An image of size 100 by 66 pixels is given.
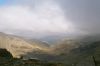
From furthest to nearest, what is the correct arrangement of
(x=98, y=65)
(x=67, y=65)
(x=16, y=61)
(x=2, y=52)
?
(x=2, y=52) < (x=16, y=61) < (x=67, y=65) < (x=98, y=65)

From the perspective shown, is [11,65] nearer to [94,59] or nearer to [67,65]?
[67,65]

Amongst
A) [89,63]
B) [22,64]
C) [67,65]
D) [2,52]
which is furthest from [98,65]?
[2,52]

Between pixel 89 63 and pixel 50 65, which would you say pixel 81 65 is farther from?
pixel 50 65

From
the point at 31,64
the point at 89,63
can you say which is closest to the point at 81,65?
the point at 89,63

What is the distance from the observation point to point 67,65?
35969mm

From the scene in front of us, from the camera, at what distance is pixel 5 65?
37000 millimetres

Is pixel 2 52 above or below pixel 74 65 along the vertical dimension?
above

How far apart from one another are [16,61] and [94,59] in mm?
11079

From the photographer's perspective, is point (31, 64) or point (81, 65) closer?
point (81, 65)

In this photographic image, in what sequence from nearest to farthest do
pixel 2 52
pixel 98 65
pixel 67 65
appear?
pixel 98 65, pixel 67 65, pixel 2 52

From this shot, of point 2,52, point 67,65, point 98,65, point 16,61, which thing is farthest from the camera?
point 2,52

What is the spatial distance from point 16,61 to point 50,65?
5293 mm

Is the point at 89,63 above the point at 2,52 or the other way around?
the other way around

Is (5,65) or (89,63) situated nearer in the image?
(89,63)
